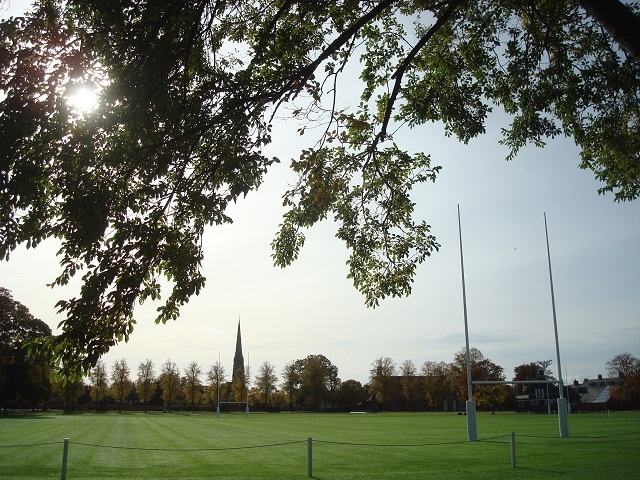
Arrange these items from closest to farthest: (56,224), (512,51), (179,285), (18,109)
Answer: (18,109) < (56,224) < (179,285) < (512,51)

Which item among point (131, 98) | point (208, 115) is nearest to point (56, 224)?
point (131, 98)

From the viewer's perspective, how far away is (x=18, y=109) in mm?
7594

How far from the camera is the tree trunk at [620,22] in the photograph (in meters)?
7.77

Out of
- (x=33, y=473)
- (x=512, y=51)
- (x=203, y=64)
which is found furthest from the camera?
(x=33, y=473)

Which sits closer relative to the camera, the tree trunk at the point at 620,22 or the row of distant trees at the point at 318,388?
the tree trunk at the point at 620,22

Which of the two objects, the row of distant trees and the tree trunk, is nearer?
the tree trunk

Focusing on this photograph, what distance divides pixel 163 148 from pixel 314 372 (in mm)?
111711

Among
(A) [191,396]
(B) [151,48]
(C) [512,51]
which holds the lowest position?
(A) [191,396]

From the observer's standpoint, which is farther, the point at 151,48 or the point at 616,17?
A: the point at 151,48

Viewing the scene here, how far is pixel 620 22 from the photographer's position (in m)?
7.85

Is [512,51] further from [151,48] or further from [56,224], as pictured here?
[56,224]

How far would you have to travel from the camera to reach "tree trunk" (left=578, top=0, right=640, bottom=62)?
777 centimetres

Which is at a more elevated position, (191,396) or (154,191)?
(154,191)

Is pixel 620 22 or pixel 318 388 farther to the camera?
pixel 318 388
